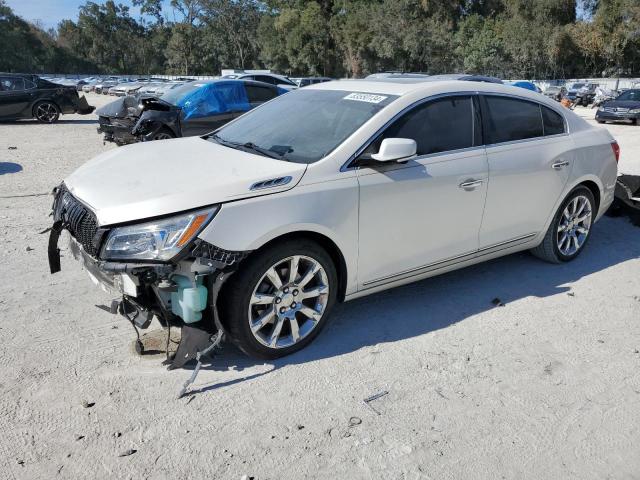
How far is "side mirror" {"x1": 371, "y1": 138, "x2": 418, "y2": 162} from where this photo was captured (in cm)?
360

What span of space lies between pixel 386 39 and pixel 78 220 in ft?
180

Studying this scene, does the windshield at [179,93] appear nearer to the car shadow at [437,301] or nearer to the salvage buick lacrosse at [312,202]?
the salvage buick lacrosse at [312,202]

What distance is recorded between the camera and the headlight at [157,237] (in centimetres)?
305

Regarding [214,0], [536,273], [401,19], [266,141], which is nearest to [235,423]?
[266,141]

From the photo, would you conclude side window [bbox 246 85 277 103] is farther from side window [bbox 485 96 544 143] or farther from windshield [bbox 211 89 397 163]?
side window [bbox 485 96 544 143]

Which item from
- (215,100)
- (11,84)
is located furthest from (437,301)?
(11,84)

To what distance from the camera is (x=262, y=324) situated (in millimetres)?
3424

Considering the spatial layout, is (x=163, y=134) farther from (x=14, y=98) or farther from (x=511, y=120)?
(x=14, y=98)

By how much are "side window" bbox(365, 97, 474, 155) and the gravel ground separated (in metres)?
1.26

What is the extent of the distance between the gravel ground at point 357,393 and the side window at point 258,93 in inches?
334

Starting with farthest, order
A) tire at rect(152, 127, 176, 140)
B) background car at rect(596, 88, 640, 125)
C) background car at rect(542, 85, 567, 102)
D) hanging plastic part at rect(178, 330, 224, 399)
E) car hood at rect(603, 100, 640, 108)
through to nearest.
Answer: background car at rect(542, 85, 567, 102), car hood at rect(603, 100, 640, 108), background car at rect(596, 88, 640, 125), tire at rect(152, 127, 176, 140), hanging plastic part at rect(178, 330, 224, 399)

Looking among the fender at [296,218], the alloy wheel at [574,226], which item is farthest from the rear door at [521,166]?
the fender at [296,218]

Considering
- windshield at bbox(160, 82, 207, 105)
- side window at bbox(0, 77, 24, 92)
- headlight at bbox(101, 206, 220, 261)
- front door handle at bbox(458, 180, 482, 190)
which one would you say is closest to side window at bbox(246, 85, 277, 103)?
windshield at bbox(160, 82, 207, 105)

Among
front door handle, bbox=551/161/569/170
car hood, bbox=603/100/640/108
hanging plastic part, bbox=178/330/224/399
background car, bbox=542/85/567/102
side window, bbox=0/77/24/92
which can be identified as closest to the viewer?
hanging plastic part, bbox=178/330/224/399
